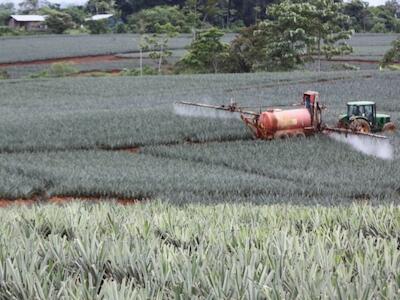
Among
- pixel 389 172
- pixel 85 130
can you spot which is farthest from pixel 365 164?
pixel 85 130

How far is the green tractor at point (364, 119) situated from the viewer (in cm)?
1731

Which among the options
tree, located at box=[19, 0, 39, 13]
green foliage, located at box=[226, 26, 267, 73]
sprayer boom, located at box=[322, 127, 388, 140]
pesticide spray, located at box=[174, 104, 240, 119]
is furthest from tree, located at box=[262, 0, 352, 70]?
tree, located at box=[19, 0, 39, 13]

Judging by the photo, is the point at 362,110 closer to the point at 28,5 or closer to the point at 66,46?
the point at 66,46

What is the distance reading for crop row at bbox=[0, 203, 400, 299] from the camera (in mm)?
3463

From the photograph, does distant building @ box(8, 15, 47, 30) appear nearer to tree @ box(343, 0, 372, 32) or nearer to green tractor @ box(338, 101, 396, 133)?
tree @ box(343, 0, 372, 32)

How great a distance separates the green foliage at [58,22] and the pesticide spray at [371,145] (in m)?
77.9

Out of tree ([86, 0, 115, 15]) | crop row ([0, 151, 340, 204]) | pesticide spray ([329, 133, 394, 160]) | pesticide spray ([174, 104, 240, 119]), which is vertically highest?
tree ([86, 0, 115, 15])

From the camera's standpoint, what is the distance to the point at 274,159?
15297 mm

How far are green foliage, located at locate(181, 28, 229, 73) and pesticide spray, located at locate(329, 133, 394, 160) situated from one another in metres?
31.4

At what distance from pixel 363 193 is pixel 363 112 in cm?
588

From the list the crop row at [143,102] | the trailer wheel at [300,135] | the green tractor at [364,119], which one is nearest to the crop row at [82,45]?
the crop row at [143,102]

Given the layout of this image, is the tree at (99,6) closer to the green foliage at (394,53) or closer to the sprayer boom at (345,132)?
the green foliage at (394,53)

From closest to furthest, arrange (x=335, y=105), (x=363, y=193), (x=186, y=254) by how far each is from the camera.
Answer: (x=186, y=254) < (x=363, y=193) < (x=335, y=105)

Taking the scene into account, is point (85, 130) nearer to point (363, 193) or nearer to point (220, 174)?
point (220, 174)
